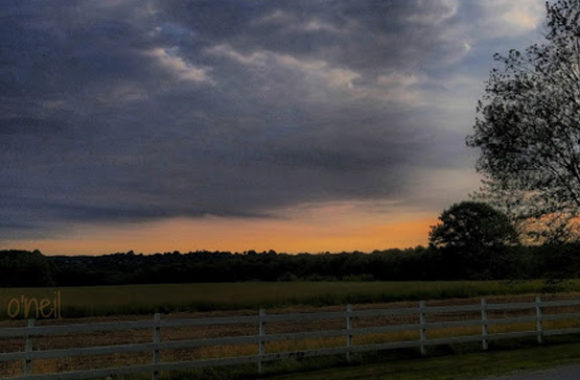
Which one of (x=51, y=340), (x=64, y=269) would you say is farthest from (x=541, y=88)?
(x=64, y=269)

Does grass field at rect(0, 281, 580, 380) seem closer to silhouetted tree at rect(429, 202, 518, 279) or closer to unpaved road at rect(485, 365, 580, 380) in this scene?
unpaved road at rect(485, 365, 580, 380)

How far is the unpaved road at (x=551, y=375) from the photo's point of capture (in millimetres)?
13414

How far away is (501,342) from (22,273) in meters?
52.3

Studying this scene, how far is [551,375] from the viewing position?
1388 centimetres

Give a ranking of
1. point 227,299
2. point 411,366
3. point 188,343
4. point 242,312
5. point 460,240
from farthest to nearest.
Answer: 1. point 460,240
2. point 227,299
3. point 242,312
4. point 411,366
5. point 188,343

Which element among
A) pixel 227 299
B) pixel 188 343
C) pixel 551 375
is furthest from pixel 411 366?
pixel 227 299

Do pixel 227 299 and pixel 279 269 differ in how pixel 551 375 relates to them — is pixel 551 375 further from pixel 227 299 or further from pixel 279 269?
pixel 279 269

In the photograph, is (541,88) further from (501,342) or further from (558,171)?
(501,342)

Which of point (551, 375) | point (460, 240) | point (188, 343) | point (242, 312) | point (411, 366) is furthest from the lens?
point (460, 240)

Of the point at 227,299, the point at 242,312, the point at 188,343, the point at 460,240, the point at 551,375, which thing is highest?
the point at 460,240

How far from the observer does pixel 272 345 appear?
60.5 feet

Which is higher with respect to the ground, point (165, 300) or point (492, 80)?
point (492, 80)

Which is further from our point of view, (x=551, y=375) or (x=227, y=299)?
(x=227, y=299)

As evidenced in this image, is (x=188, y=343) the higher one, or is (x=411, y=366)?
(x=188, y=343)
